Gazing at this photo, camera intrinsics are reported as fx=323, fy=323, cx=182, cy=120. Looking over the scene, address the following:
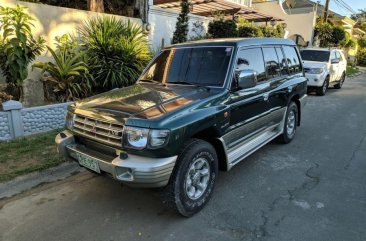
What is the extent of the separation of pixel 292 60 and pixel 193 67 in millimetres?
2636

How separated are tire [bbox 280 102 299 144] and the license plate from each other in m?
3.81

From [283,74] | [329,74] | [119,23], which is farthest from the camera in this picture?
[329,74]

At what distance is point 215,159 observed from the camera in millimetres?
3824

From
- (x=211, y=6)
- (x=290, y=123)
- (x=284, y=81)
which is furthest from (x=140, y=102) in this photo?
(x=211, y=6)

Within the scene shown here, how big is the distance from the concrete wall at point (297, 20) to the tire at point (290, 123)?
2175cm

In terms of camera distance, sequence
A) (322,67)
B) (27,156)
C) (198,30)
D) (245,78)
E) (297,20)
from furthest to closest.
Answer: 1. (297,20)
2. (198,30)
3. (322,67)
4. (27,156)
5. (245,78)

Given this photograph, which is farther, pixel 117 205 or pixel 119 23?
pixel 119 23

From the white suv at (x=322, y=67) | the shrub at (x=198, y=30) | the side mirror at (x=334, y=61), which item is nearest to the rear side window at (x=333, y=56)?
the white suv at (x=322, y=67)

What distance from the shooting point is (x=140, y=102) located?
368cm

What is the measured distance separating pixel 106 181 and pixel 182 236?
1.69 m

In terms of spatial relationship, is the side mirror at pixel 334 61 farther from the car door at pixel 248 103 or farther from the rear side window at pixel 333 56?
the car door at pixel 248 103

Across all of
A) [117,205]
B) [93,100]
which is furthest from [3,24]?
[117,205]

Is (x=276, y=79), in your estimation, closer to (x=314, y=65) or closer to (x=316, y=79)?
(x=316, y=79)

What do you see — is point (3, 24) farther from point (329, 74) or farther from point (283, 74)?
point (329, 74)
